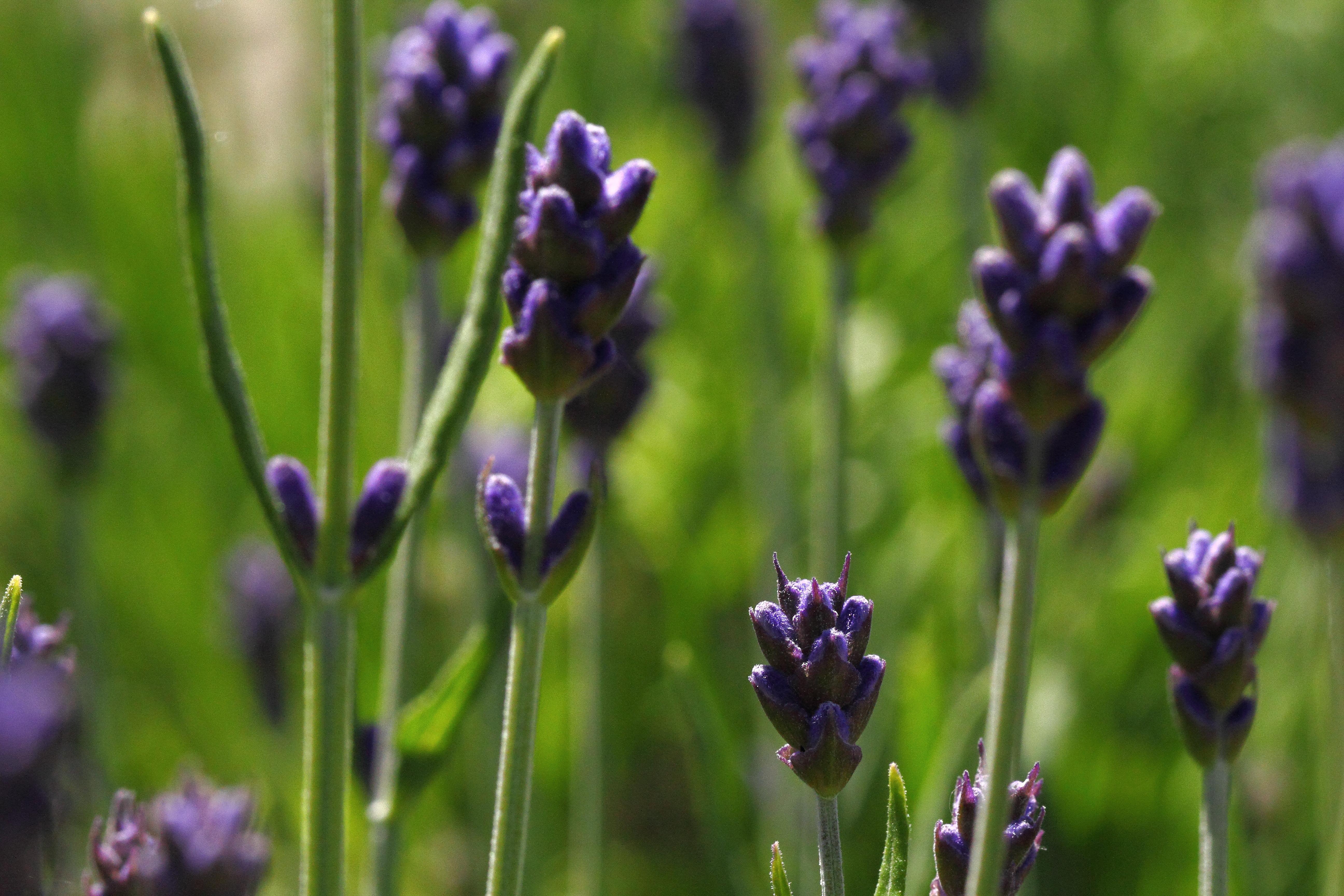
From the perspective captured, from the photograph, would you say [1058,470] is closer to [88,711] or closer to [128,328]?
[88,711]

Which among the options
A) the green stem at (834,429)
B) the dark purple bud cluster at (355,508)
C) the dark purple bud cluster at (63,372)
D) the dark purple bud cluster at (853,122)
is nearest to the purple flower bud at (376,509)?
the dark purple bud cluster at (355,508)

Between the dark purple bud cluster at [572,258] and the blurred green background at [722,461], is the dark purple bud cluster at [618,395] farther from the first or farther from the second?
the dark purple bud cluster at [572,258]

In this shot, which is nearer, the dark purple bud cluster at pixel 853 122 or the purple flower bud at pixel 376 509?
the purple flower bud at pixel 376 509

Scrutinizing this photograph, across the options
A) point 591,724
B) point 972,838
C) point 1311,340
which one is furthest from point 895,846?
point 1311,340

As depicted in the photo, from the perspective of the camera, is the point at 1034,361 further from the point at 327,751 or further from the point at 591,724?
the point at 591,724

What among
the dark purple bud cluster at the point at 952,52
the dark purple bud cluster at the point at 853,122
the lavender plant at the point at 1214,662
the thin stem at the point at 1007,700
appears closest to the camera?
the thin stem at the point at 1007,700

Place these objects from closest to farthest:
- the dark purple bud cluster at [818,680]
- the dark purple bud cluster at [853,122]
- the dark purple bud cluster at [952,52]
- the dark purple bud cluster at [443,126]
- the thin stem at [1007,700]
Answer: the thin stem at [1007,700], the dark purple bud cluster at [818,680], the dark purple bud cluster at [443,126], the dark purple bud cluster at [853,122], the dark purple bud cluster at [952,52]
